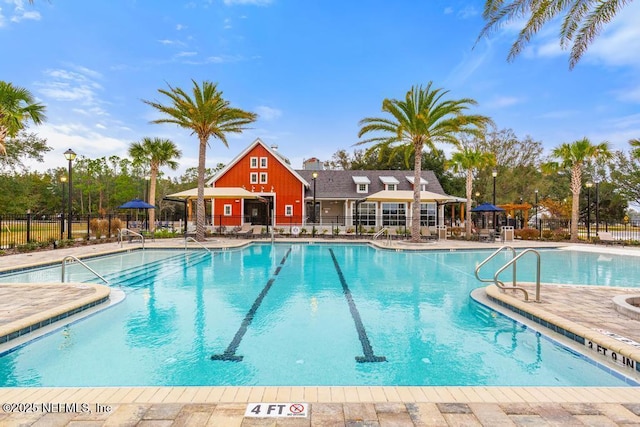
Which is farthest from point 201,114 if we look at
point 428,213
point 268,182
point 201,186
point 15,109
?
point 428,213

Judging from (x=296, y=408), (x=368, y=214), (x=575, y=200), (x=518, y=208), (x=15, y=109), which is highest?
(x=15, y=109)

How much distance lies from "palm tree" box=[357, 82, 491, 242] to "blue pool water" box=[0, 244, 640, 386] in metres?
11.0

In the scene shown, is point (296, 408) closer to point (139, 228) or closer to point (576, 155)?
point (576, 155)

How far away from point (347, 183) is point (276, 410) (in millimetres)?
32641

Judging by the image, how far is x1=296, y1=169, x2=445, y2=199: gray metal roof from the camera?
1323 inches

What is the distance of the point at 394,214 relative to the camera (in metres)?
32.6

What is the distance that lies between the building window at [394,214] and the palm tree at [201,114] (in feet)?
53.4

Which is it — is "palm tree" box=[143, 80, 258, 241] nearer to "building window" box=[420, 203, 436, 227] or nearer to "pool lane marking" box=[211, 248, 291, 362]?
"pool lane marking" box=[211, 248, 291, 362]

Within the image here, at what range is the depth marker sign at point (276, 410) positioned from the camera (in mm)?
2961

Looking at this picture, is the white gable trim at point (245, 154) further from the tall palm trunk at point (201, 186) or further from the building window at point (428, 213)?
the building window at point (428, 213)

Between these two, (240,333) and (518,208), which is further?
(518,208)

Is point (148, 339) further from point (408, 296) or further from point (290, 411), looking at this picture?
point (408, 296)

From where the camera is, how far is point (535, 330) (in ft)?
18.7

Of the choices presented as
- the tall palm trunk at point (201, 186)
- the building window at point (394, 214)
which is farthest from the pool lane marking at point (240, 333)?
the building window at point (394, 214)
